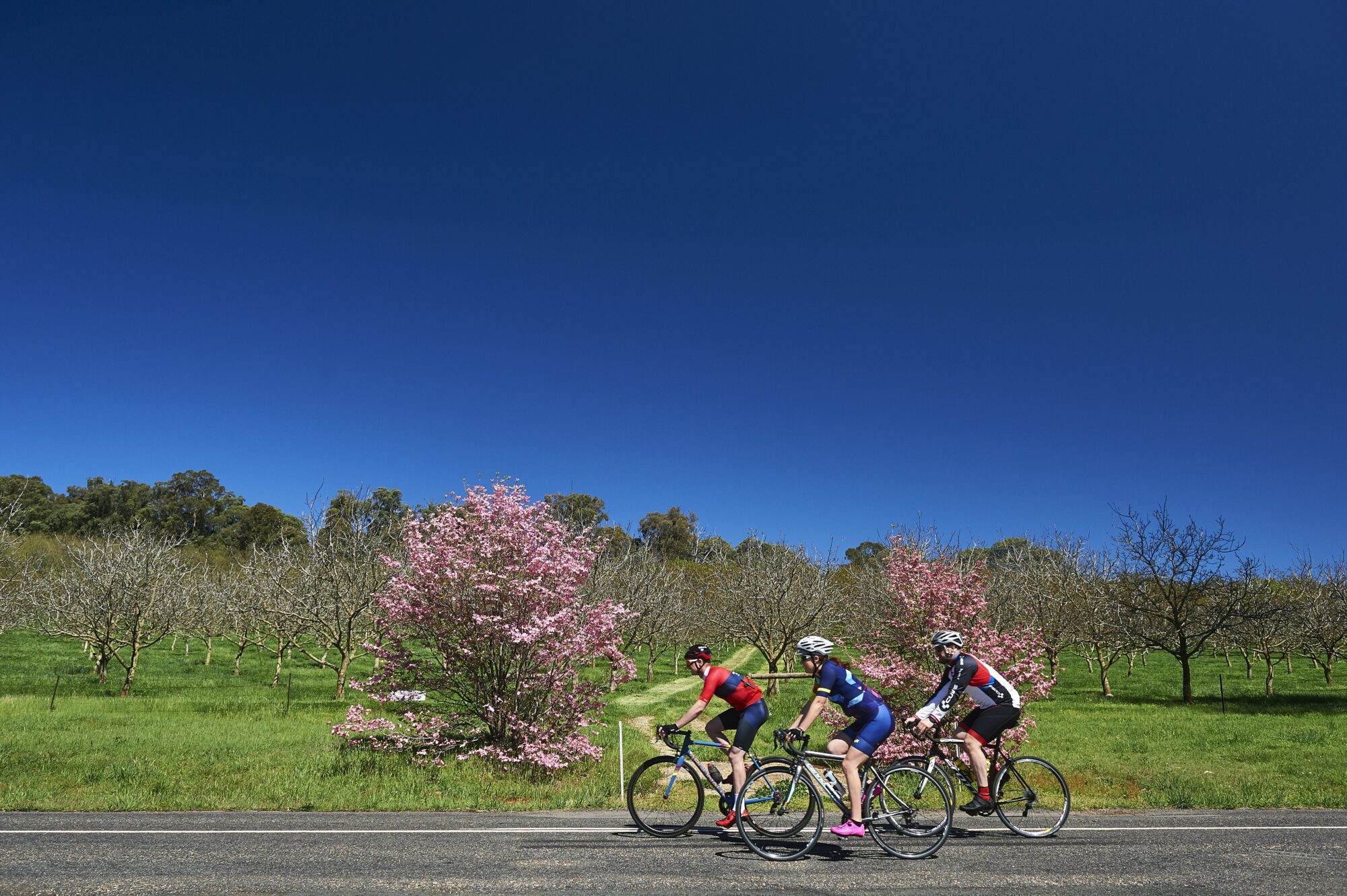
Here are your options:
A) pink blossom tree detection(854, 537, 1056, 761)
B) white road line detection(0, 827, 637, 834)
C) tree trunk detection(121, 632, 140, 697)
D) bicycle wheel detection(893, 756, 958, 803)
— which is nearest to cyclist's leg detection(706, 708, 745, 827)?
white road line detection(0, 827, 637, 834)

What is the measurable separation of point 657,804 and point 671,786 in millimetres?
976

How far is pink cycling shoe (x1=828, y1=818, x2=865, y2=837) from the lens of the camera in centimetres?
699

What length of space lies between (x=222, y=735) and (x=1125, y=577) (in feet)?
139

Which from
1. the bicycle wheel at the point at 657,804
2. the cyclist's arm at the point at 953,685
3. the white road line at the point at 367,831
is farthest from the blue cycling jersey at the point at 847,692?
the white road line at the point at 367,831

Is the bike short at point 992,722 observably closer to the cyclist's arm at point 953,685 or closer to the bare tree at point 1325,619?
the cyclist's arm at point 953,685

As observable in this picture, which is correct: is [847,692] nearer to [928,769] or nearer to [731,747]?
[928,769]

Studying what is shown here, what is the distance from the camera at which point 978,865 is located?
6.86 m

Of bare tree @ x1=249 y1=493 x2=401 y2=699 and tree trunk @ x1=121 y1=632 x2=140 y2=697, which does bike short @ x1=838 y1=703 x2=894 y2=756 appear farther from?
tree trunk @ x1=121 y1=632 x2=140 y2=697

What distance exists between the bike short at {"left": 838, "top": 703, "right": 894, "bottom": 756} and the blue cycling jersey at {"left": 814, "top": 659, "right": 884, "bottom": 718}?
7cm

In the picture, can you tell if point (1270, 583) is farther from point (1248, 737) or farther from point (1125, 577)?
point (1248, 737)

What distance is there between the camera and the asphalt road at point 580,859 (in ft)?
20.1

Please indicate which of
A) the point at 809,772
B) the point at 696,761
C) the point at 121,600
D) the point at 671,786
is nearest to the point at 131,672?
the point at 121,600

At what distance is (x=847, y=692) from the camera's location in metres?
7.34

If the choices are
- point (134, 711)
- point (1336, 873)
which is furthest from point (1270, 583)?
point (134, 711)
